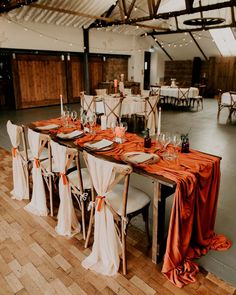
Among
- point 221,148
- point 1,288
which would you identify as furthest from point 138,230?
point 221,148

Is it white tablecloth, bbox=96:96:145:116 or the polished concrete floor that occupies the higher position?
white tablecloth, bbox=96:96:145:116

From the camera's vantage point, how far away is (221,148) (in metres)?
5.10

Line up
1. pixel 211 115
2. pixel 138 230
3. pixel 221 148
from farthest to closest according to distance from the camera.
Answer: pixel 211 115 < pixel 221 148 < pixel 138 230

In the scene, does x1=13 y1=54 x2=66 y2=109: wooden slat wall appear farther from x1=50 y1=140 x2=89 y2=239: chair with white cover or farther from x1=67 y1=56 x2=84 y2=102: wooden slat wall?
x1=50 y1=140 x2=89 y2=239: chair with white cover

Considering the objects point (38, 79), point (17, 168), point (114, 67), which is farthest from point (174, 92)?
point (17, 168)

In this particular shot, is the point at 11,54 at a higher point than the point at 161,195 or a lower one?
higher

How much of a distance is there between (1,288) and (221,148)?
14.8ft

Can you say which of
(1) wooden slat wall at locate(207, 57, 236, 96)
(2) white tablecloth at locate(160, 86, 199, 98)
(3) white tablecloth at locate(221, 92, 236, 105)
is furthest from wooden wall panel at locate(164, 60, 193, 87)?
(3) white tablecloth at locate(221, 92, 236, 105)

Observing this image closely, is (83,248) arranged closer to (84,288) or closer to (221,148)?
(84,288)

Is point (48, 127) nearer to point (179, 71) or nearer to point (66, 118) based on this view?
point (66, 118)

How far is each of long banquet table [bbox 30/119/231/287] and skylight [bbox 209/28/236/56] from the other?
11966 mm

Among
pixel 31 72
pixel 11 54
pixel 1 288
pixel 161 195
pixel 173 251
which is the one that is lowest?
pixel 1 288

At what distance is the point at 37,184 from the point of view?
2.88m

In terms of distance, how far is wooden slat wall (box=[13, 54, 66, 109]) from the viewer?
31.9ft
